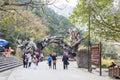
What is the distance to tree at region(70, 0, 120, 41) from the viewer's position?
31484mm

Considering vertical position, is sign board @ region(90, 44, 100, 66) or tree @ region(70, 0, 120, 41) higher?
tree @ region(70, 0, 120, 41)

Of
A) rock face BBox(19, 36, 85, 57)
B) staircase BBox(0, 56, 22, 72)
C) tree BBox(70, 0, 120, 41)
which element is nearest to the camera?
tree BBox(70, 0, 120, 41)

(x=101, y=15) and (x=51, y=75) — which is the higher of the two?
(x=101, y=15)

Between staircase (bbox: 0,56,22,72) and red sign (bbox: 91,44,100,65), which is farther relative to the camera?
staircase (bbox: 0,56,22,72)

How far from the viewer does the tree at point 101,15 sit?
31484 millimetres

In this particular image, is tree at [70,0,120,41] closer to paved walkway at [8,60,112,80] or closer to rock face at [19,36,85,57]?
paved walkway at [8,60,112,80]

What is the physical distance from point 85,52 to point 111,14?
9700 mm

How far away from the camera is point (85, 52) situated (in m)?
41.1

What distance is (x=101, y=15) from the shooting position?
31938mm

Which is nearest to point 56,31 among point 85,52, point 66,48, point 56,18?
point 56,18

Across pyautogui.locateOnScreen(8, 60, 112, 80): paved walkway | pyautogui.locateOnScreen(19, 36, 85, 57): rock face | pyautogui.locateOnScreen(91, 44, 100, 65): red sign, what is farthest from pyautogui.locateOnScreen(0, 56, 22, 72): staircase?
pyautogui.locateOnScreen(19, 36, 85, 57): rock face

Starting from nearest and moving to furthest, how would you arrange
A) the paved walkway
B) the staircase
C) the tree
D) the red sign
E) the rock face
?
1. the paved walkway
2. the tree
3. the red sign
4. the staircase
5. the rock face

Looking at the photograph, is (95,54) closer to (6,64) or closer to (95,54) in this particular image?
(95,54)

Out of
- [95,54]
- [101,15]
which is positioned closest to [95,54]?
[95,54]
